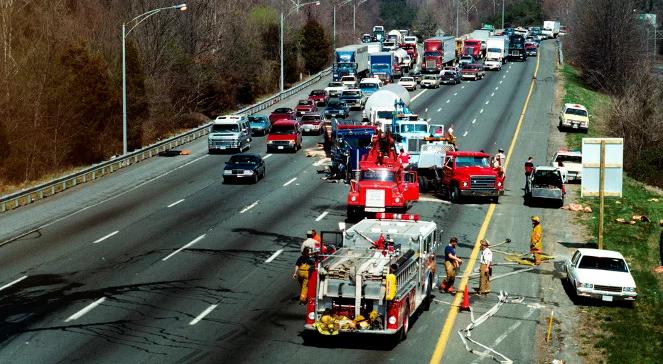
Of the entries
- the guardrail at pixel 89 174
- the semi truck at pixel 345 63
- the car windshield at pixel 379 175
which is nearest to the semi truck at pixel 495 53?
the semi truck at pixel 345 63

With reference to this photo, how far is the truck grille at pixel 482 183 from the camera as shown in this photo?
4653cm

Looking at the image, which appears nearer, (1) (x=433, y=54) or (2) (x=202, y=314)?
(2) (x=202, y=314)

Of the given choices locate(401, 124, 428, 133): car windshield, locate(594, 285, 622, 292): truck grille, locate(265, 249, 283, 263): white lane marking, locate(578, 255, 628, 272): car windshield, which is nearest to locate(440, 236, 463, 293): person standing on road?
locate(578, 255, 628, 272): car windshield

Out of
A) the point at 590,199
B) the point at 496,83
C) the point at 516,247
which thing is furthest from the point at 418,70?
the point at 516,247

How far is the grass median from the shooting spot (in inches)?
1019

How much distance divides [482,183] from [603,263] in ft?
50.9

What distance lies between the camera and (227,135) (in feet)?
211

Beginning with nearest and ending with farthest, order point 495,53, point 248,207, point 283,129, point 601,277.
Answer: point 601,277
point 248,207
point 283,129
point 495,53

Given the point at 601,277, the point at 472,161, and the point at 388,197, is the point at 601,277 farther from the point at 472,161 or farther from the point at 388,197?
the point at 472,161

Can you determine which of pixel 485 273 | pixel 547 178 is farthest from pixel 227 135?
pixel 485 273

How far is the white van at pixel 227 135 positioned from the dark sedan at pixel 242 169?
431 inches

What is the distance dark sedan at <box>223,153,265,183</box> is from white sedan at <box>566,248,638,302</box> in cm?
2344

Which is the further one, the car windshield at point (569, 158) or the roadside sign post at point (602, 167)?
the car windshield at point (569, 158)

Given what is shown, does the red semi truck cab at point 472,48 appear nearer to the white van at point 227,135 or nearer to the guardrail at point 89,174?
the guardrail at point 89,174
